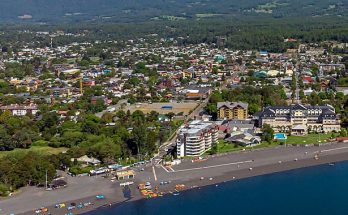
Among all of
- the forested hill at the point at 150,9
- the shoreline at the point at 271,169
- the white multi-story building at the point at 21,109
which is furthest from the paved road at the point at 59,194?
the forested hill at the point at 150,9

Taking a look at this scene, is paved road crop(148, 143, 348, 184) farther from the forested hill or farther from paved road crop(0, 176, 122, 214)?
the forested hill

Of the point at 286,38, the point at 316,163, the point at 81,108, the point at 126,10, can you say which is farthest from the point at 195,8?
the point at 316,163

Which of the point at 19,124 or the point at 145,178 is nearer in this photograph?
the point at 145,178

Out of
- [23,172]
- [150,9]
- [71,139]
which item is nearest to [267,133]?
[71,139]

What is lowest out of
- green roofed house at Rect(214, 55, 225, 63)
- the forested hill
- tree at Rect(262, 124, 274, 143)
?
the forested hill

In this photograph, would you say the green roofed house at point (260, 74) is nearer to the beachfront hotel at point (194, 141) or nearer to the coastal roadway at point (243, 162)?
the coastal roadway at point (243, 162)

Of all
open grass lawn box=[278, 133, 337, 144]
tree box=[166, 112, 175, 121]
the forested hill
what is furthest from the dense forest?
open grass lawn box=[278, 133, 337, 144]

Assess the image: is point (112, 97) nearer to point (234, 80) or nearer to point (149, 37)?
point (234, 80)
